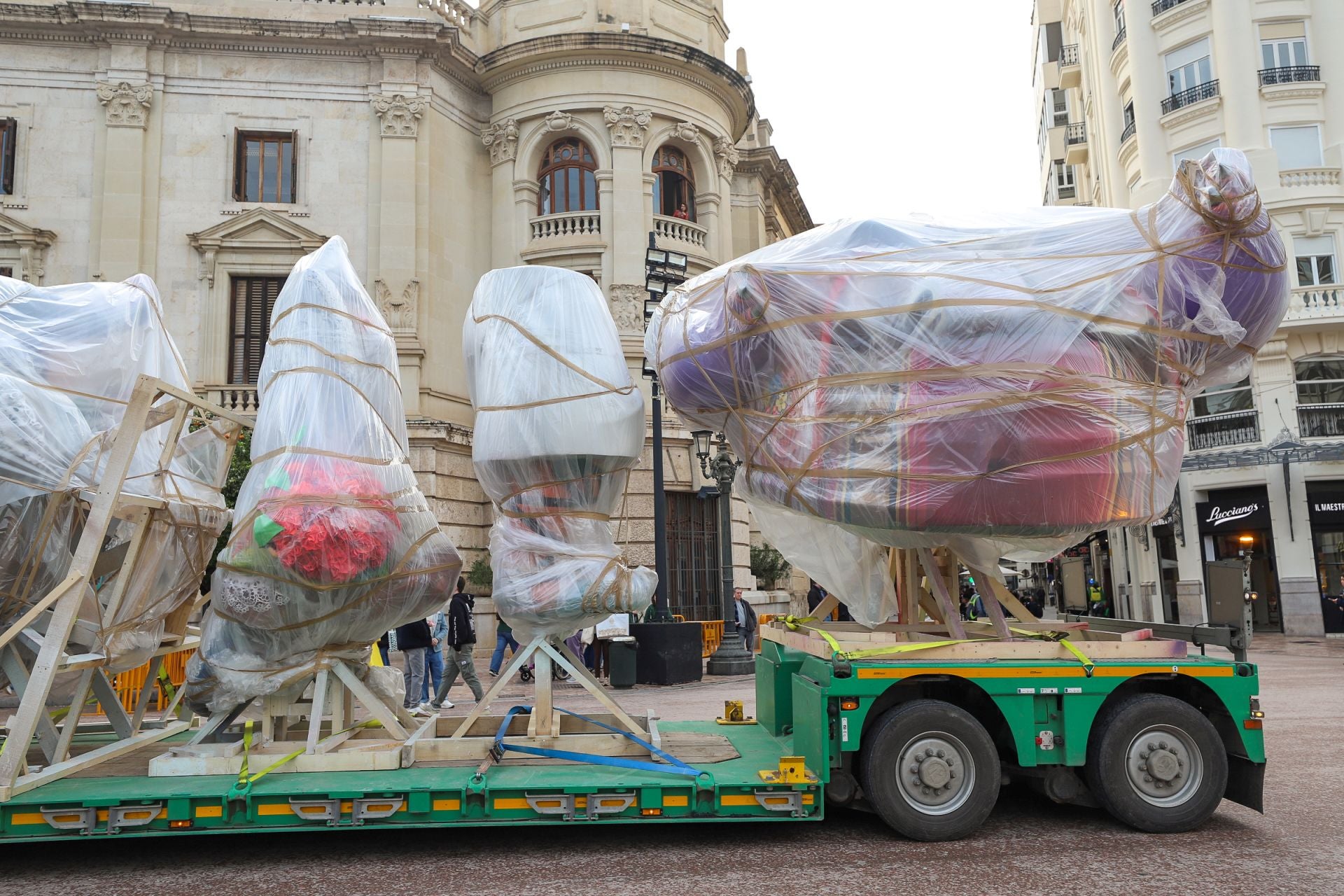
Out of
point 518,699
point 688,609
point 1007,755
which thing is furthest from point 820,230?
point 688,609

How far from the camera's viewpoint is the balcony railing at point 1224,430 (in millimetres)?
27984

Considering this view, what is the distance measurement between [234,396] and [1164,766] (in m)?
21.6

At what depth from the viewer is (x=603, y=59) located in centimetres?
2497

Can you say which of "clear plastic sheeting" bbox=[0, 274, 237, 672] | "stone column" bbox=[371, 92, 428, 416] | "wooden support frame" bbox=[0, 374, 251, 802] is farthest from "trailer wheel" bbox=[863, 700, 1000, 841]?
"stone column" bbox=[371, 92, 428, 416]

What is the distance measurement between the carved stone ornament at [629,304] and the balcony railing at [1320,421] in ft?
58.6

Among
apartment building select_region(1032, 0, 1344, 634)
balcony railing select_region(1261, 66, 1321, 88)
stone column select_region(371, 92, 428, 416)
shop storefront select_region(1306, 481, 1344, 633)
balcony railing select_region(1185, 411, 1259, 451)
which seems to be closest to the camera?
stone column select_region(371, 92, 428, 416)

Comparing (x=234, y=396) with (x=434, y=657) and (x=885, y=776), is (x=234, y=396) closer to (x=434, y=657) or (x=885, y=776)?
(x=434, y=657)

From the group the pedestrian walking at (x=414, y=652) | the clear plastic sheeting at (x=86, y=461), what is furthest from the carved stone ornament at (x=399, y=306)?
the clear plastic sheeting at (x=86, y=461)

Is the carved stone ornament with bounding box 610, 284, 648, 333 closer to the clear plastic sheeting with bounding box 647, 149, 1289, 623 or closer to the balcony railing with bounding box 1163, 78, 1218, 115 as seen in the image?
the balcony railing with bounding box 1163, 78, 1218, 115

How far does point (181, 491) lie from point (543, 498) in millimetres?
3217

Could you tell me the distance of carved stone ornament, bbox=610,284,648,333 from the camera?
2450 cm

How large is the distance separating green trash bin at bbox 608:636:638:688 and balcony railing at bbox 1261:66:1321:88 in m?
24.2

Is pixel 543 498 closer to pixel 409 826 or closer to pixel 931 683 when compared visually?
pixel 409 826

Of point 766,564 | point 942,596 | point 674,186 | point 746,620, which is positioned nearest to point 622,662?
point 746,620
